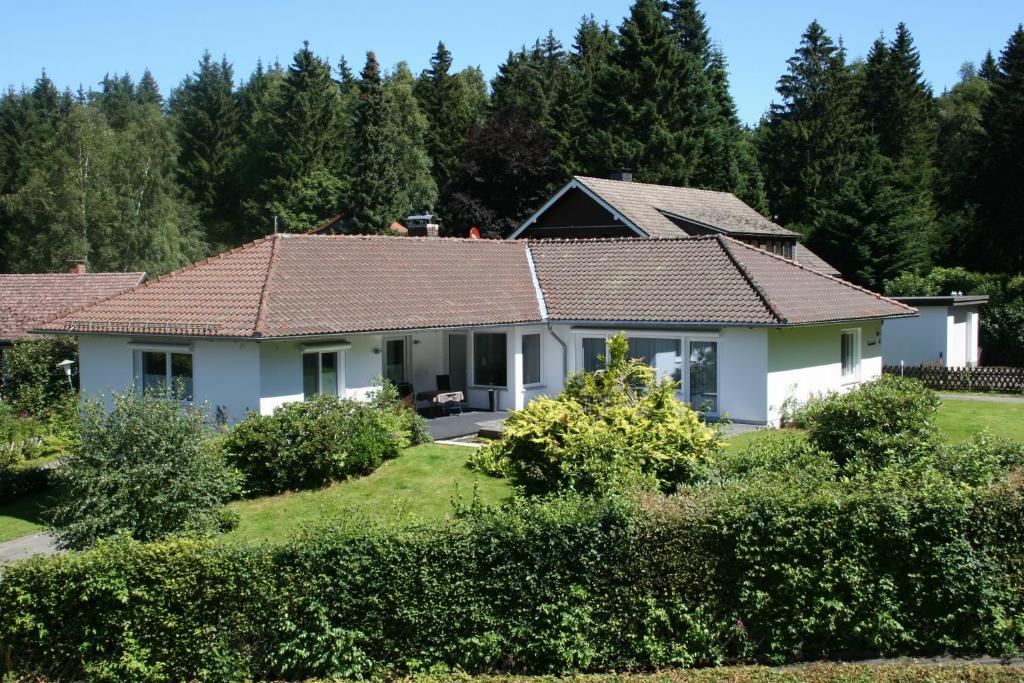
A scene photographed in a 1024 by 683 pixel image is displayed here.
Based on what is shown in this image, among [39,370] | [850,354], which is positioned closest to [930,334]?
[850,354]

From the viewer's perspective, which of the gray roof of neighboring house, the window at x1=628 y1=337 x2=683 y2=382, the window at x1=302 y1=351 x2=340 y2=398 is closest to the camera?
the window at x1=302 y1=351 x2=340 y2=398

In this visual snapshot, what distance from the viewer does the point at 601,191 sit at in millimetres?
40250

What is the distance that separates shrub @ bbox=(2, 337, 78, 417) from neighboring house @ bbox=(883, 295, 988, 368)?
28.7 m

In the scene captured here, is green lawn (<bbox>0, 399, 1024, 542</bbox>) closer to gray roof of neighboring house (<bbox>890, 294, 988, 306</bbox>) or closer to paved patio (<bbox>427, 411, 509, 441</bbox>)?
paved patio (<bbox>427, 411, 509, 441</bbox>)

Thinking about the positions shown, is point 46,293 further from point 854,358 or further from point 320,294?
point 854,358

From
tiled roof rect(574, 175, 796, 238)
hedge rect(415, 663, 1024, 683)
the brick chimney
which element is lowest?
hedge rect(415, 663, 1024, 683)

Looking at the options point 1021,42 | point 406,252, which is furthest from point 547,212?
point 1021,42

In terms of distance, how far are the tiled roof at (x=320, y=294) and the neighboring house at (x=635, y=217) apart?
34.1ft

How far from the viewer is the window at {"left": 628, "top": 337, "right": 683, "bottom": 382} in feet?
84.7

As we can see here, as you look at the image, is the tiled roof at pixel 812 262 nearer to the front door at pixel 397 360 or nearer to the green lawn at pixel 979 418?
the green lawn at pixel 979 418

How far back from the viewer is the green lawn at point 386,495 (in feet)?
56.1

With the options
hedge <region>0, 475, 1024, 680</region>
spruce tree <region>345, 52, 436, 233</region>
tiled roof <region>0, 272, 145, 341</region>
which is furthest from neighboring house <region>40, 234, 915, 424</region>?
spruce tree <region>345, 52, 436, 233</region>

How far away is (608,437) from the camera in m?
15.1

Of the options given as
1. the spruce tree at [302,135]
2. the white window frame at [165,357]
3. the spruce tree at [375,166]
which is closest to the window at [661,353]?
the white window frame at [165,357]
